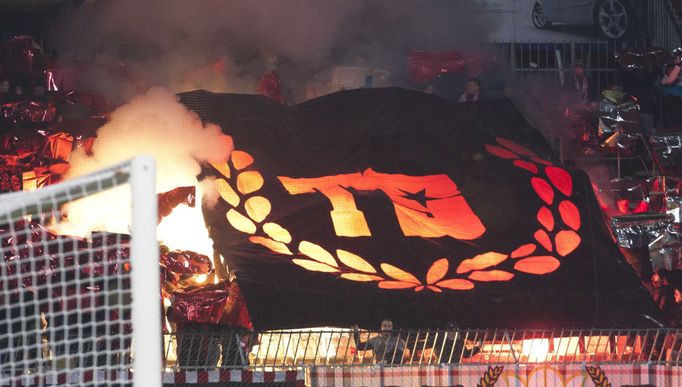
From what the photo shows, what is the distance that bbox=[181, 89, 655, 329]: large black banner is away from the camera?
7801 millimetres

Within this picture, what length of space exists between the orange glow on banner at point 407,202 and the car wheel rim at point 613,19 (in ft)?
15.3

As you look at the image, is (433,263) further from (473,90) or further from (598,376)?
(473,90)

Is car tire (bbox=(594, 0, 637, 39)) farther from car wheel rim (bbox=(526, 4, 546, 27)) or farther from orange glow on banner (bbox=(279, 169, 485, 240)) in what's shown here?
orange glow on banner (bbox=(279, 169, 485, 240))

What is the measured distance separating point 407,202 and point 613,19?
5274 mm

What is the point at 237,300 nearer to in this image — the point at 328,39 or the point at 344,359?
the point at 344,359

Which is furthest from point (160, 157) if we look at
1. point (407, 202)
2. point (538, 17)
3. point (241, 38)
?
point (538, 17)

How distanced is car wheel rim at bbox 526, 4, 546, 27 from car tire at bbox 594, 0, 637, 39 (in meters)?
0.64

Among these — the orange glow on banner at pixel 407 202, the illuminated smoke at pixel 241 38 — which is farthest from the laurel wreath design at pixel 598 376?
the illuminated smoke at pixel 241 38

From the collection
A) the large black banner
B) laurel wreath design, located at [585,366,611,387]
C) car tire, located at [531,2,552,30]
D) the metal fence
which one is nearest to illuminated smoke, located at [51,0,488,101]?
the metal fence

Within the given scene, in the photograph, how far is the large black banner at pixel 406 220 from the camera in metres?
7.80

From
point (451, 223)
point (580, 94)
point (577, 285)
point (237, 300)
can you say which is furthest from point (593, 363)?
point (580, 94)

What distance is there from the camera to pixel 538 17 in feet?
41.5

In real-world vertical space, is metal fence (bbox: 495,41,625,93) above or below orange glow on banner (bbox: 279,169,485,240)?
above

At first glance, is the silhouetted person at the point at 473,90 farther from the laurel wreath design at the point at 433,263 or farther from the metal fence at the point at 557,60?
the laurel wreath design at the point at 433,263
